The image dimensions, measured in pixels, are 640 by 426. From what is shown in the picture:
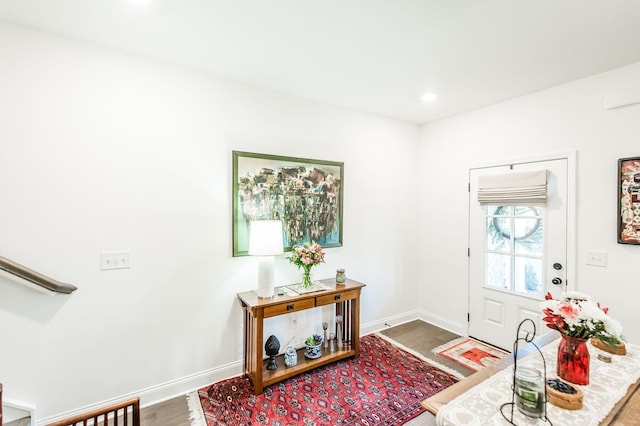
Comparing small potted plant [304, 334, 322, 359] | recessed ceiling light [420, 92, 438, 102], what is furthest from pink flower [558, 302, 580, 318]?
recessed ceiling light [420, 92, 438, 102]

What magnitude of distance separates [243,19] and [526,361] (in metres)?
2.46

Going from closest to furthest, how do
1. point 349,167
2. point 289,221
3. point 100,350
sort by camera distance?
point 100,350 < point 289,221 < point 349,167

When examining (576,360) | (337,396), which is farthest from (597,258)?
(337,396)

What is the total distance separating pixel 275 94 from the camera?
2.80m

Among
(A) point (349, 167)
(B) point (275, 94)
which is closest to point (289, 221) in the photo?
(A) point (349, 167)

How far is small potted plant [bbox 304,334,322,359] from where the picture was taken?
271 centimetres

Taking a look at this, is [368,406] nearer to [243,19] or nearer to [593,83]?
[243,19]

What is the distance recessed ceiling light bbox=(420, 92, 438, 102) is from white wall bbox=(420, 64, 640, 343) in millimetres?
669

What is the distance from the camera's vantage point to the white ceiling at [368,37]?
1688 millimetres

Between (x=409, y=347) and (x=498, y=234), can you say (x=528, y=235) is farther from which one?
(x=409, y=347)

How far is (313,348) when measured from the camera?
2.72 meters

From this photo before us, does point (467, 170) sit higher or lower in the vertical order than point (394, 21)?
lower

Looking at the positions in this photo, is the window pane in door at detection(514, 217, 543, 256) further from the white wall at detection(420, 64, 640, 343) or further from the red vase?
the red vase

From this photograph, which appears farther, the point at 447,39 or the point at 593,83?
the point at 593,83
